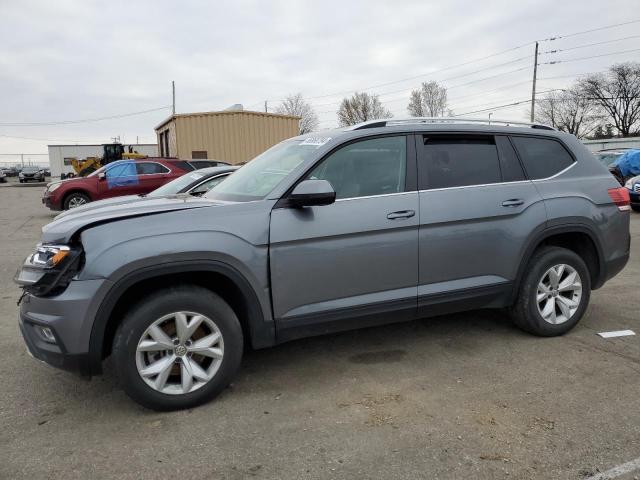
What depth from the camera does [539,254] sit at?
4234 mm

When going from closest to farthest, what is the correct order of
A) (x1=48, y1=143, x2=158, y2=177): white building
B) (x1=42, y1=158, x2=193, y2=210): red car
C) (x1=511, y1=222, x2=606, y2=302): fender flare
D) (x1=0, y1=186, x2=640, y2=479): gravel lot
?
(x1=0, y1=186, x2=640, y2=479): gravel lot
(x1=511, y1=222, x2=606, y2=302): fender flare
(x1=42, y1=158, x2=193, y2=210): red car
(x1=48, y1=143, x2=158, y2=177): white building

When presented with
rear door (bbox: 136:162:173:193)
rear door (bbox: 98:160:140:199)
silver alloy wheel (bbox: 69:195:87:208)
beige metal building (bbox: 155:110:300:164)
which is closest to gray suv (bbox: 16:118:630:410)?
rear door (bbox: 136:162:173:193)

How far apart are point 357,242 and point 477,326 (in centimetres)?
188

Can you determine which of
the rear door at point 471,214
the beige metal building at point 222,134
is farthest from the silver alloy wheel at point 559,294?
the beige metal building at point 222,134

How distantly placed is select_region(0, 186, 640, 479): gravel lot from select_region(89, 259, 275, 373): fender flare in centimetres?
44

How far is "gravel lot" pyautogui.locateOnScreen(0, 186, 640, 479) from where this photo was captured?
2637 millimetres

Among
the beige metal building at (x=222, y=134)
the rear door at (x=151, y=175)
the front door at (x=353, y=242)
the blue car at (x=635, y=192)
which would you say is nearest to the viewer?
the front door at (x=353, y=242)

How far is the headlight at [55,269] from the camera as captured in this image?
2.92 meters

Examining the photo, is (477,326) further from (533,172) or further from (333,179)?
(333,179)

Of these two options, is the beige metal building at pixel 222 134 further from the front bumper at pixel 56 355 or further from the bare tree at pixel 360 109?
the bare tree at pixel 360 109

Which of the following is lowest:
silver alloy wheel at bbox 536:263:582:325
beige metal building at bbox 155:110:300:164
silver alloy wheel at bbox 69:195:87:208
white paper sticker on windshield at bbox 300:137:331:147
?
silver alloy wheel at bbox 536:263:582:325

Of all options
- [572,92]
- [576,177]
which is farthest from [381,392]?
[572,92]

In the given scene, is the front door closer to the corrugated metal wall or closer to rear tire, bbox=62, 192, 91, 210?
rear tire, bbox=62, 192, 91, 210

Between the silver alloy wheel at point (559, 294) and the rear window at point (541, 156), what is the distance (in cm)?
81
